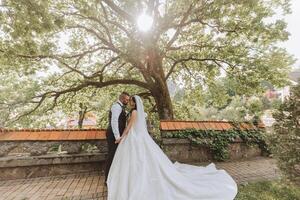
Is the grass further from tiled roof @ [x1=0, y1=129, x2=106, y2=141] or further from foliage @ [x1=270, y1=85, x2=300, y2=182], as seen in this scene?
tiled roof @ [x1=0, y1=129, x2=106, y2=141]

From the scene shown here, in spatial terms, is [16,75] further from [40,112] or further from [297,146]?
[297,146]

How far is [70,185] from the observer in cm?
570

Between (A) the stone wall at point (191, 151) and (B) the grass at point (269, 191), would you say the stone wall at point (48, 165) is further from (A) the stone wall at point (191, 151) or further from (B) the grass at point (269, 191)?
(B) the grass at point (269, 191)

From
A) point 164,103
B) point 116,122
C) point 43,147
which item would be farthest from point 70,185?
point 164,103

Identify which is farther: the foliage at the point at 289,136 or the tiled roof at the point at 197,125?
the tiled roof at the point at 197,125

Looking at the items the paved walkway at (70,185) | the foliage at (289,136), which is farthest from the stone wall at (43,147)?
the foliage at (289,136)

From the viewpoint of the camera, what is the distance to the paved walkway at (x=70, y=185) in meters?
5.07

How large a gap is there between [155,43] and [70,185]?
5.93 m

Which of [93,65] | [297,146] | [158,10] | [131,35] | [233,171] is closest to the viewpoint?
[297,146]

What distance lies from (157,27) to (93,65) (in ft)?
15.8

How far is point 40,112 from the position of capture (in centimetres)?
1141

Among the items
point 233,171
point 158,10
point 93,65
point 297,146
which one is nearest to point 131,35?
point 158,10

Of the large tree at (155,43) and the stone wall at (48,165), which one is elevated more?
the large tree at (155,43)

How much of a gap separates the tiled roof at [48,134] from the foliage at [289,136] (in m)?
4.49
